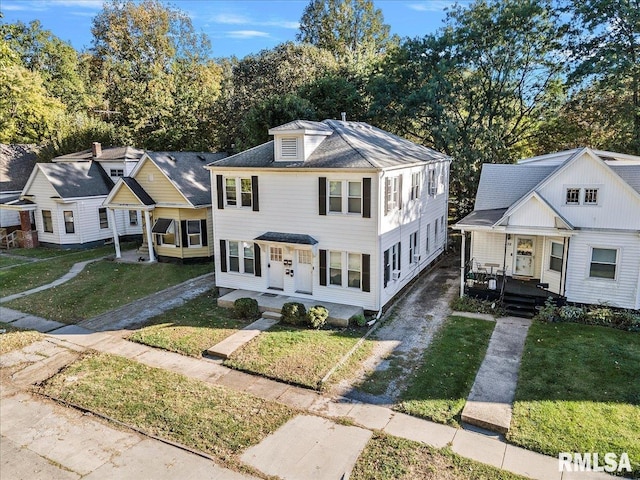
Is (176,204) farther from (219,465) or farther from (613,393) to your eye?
(613,393)

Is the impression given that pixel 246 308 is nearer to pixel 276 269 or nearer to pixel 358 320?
pixel 276 269

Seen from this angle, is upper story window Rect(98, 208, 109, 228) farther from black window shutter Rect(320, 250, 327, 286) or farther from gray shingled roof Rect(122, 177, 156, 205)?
black window shutter Rect(320, 250, 327, 286)

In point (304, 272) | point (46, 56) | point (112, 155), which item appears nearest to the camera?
point (304, 272)

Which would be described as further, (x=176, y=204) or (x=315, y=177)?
(x=176, y=204)

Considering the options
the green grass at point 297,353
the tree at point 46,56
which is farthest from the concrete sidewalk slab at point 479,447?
the tree at point 46,56

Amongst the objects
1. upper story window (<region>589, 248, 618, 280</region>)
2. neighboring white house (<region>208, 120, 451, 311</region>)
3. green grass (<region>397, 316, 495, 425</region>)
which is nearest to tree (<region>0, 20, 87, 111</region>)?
neighboring white house (<region>208, 120, 451, 311</region>)

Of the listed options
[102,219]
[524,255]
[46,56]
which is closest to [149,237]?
[102,219]

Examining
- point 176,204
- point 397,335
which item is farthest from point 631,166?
point 176,204
